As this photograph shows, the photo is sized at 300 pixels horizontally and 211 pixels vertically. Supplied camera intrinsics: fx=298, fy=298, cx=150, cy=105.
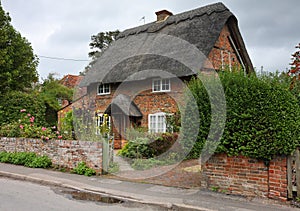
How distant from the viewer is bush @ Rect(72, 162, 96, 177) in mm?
9656

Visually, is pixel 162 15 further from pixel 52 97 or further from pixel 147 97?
pixel 52 97

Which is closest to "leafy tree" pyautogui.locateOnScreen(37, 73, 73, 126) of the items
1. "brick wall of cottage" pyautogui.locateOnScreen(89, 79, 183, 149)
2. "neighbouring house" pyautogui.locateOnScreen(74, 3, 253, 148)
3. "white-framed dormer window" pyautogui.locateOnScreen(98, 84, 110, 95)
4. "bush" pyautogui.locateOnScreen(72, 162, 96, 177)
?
"white-framed dormer window" pyautogui.locateOnScreen(98, 84, 110, 95)

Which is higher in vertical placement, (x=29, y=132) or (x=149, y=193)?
(x=29, y=132)

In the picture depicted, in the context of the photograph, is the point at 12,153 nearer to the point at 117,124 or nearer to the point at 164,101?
the point at 117,124

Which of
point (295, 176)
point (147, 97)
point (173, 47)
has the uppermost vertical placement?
point (173, 47)

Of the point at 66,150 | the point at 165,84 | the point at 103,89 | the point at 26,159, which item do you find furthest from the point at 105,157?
the point at 103,89

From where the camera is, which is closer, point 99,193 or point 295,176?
point 295,176

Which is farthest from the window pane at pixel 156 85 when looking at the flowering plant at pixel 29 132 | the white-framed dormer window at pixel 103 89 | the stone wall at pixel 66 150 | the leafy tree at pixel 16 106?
the stone wall at pixel 66 150

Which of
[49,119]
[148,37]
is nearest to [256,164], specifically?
[148,37]

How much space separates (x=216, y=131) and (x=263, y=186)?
1.58 meters

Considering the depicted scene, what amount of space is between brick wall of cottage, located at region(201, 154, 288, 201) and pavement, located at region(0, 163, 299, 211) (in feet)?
0.73

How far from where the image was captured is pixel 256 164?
22.0 feet

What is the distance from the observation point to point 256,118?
6578mm

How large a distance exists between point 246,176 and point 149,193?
2.35 m
